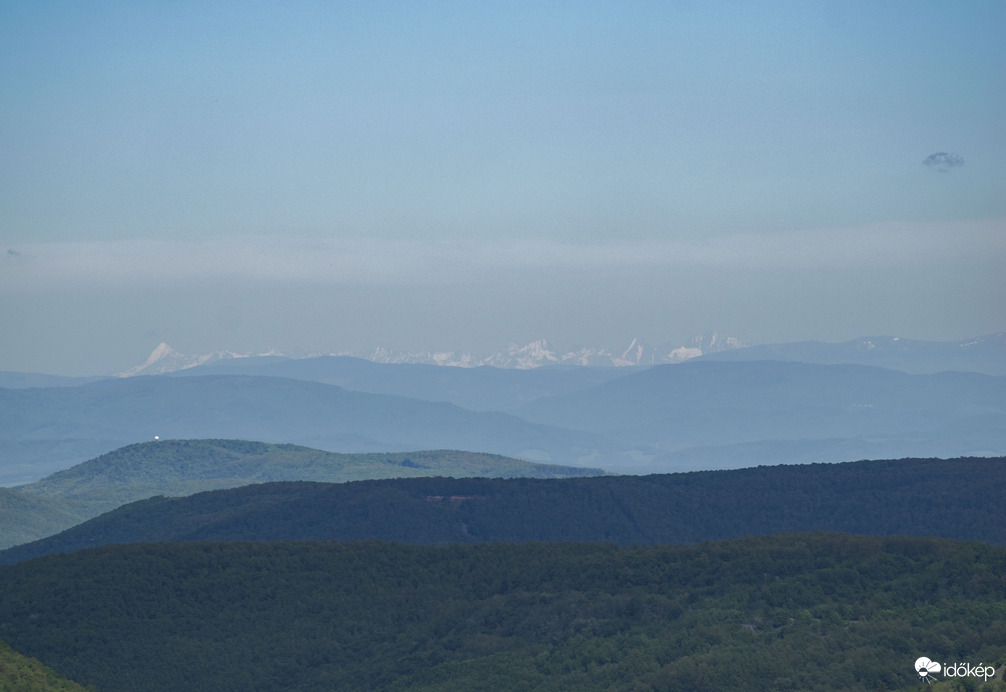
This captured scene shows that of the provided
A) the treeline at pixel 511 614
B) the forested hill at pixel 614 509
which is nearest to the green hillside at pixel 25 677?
the treeline at pixel 511 614

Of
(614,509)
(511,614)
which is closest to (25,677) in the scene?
(511,614)

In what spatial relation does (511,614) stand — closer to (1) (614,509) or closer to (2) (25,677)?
(2) (25,677)

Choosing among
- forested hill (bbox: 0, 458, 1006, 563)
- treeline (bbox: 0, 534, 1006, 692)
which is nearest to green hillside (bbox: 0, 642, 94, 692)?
treeline (bbox: 0, 534, 1006, 692)

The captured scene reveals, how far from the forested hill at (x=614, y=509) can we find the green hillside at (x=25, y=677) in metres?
83.9

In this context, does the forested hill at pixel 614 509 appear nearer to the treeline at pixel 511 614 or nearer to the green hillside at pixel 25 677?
A: the treeline at pixel 511 614

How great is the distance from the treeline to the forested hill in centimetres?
4423

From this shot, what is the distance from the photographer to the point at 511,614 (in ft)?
292

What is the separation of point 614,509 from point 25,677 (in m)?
104

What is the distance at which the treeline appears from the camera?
67.8 meters

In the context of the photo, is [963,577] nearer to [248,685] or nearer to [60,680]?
[248,685]

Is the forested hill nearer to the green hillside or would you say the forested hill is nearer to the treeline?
the treeline

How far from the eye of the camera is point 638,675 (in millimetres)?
69438

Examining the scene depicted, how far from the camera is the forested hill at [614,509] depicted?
14188 centimetres

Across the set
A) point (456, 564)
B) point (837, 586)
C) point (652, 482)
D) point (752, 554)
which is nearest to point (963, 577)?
point (837, 586)
